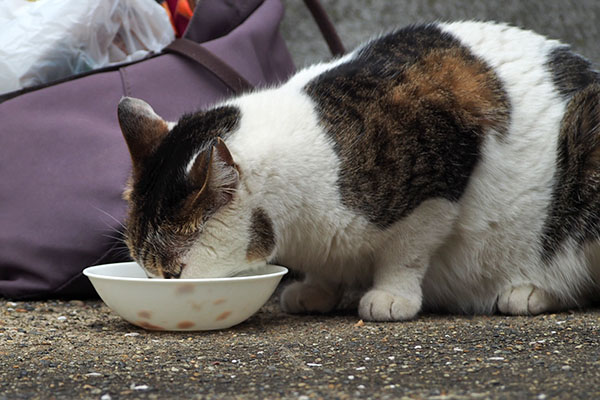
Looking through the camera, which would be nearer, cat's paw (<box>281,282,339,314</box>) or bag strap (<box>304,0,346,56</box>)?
cat's paw (<box>281,282,339,314</box>)

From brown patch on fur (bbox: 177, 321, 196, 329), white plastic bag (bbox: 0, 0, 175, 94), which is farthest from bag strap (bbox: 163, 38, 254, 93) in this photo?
brown patch on fur (bbox: 177, 321, 196, 329)

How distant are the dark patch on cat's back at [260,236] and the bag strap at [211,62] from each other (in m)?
0.74

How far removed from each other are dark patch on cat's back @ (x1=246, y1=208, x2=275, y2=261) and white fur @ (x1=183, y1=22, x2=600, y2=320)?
0.02m

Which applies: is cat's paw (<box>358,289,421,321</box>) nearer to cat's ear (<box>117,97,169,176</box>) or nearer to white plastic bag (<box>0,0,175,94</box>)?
cat's ear (<box>117,97,169,176</box>)

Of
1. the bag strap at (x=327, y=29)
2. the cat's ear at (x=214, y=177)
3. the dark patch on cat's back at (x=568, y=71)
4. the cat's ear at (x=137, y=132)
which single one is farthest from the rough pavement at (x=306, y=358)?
the bag strap at (x=327, y=29)

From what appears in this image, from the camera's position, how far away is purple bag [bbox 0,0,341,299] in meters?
2.04

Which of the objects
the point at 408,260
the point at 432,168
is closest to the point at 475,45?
the point at 432,168

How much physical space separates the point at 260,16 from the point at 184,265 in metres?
1.24

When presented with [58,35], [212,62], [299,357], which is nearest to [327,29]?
[212,62]

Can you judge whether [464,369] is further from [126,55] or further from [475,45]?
[126,55]

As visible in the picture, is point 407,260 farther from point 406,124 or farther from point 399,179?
point 406,124

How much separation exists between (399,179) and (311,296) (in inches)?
18.0

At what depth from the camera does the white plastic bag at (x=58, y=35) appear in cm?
225

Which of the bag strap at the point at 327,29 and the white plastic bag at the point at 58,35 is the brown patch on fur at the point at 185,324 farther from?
the bag strap at the point at 327,29
